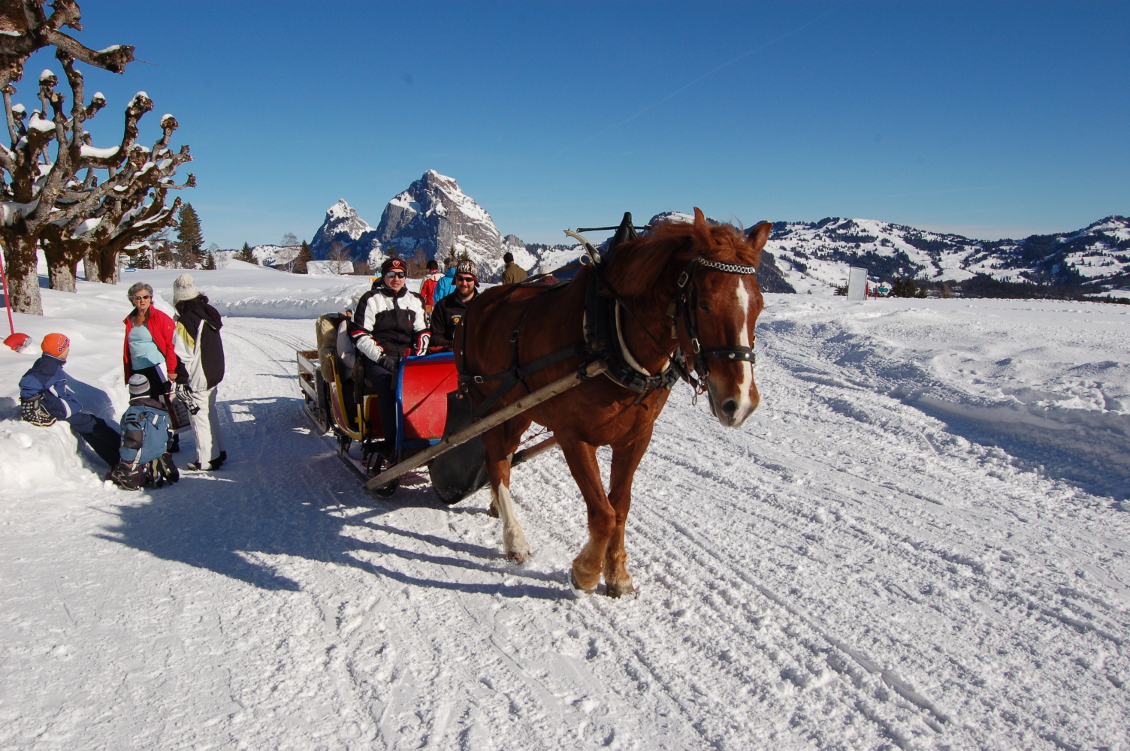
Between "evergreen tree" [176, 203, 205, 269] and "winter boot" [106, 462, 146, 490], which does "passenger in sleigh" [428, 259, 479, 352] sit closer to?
"winter boot" [106, 462, 146, 490]

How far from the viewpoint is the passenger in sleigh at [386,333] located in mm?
4836

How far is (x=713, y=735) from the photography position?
7.27ft

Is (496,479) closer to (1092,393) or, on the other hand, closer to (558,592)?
(558,592)

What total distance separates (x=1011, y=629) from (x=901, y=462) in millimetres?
2451

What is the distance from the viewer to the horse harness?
2402mm

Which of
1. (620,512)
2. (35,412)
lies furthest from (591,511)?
(35,412)

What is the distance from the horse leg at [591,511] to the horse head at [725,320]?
845 mm

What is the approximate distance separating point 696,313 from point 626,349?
0.45 metres

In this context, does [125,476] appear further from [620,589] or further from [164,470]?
[620,589]

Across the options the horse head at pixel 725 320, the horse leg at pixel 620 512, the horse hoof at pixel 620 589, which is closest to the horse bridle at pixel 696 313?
the horse head at pixel 725 320

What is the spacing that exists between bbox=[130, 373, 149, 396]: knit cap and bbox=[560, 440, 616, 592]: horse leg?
401 centimetres

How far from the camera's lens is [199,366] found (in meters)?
5.59

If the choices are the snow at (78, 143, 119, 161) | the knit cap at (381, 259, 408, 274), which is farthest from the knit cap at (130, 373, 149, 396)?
the snow at (78, 143, 119, 161)

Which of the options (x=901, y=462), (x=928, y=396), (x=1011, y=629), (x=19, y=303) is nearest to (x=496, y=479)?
(x=1011, y=629)
